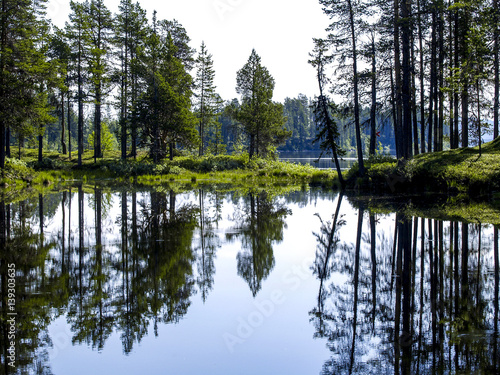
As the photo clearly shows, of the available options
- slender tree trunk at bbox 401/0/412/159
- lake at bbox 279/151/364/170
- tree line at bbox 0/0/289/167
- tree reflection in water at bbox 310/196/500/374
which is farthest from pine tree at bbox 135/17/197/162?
tree reflection in water at bbox 310/196/500/374

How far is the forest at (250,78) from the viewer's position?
925 inches

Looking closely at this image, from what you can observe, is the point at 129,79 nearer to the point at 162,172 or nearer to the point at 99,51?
the point at 99,51

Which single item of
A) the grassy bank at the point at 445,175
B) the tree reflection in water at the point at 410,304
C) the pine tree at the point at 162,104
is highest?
the pine tree at the point at 162,104

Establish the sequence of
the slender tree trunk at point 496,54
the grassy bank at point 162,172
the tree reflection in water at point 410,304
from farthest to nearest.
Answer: the grassy bank at point 162,172
the slender tree trunk at point 496,54
the tree reflection in water at point 410,304

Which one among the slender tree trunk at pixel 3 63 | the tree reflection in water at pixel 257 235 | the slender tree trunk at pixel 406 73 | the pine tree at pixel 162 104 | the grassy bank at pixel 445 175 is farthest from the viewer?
the pine tree at pixel 162 104

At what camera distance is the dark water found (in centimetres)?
405

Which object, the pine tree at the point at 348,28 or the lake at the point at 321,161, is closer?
the pine tree at the point at 348,28

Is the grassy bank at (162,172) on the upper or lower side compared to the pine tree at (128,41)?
lower

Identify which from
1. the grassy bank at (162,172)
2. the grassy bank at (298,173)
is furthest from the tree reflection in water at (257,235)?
the grassy bank at (162,172)

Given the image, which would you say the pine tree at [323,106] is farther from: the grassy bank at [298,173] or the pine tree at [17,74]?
the pine tree at [17,74]

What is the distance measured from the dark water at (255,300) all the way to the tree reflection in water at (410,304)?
0.07ft

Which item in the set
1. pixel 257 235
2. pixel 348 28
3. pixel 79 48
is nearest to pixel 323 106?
pixel 348 28

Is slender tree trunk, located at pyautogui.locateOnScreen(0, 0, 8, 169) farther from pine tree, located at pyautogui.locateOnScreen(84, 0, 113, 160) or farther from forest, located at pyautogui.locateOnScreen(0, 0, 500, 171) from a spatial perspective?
pine tree, located at pyautogui.locateOnScreen(84, 0, 113, 160)

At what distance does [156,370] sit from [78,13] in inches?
1713
